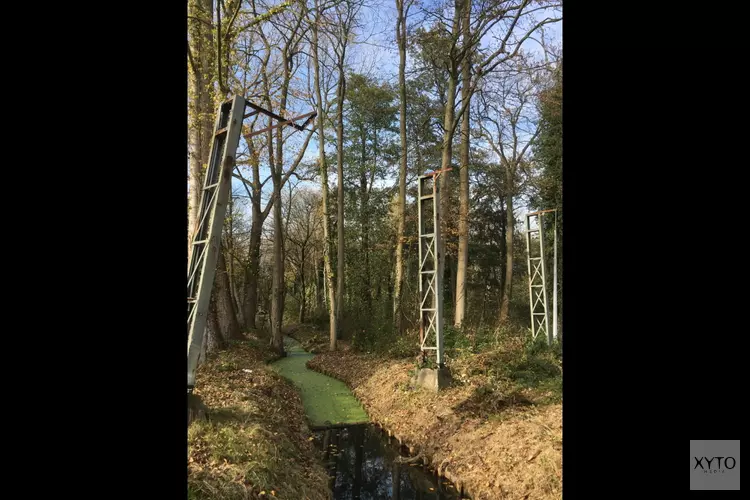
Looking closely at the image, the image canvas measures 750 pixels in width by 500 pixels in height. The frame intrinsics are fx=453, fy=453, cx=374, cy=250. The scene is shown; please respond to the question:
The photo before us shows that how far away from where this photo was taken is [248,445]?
4.43m

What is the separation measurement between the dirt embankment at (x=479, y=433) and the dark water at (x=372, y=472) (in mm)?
206

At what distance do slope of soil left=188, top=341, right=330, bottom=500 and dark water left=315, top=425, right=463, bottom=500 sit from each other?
1.20ft

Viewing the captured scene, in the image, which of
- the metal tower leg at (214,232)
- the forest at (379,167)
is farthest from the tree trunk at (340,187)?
the metal tower leg at (214,232)

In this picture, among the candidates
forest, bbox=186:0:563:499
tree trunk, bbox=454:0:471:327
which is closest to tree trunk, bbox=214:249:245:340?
forest, bbox=186:0:563:499

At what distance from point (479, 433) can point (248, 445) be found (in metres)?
2.89

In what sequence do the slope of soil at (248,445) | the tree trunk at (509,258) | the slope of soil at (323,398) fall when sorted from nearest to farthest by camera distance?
the slope of soil at (248,445) < the slope of soil at (323,398) < the tree trunk at (509,258)

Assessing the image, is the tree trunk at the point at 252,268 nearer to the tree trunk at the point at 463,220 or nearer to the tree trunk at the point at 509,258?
the tree trunk at the point at 463,220

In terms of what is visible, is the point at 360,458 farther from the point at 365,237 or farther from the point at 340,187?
the point at 365,237

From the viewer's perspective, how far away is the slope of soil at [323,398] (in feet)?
26.7

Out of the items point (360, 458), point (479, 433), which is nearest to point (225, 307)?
point (360, 458)
